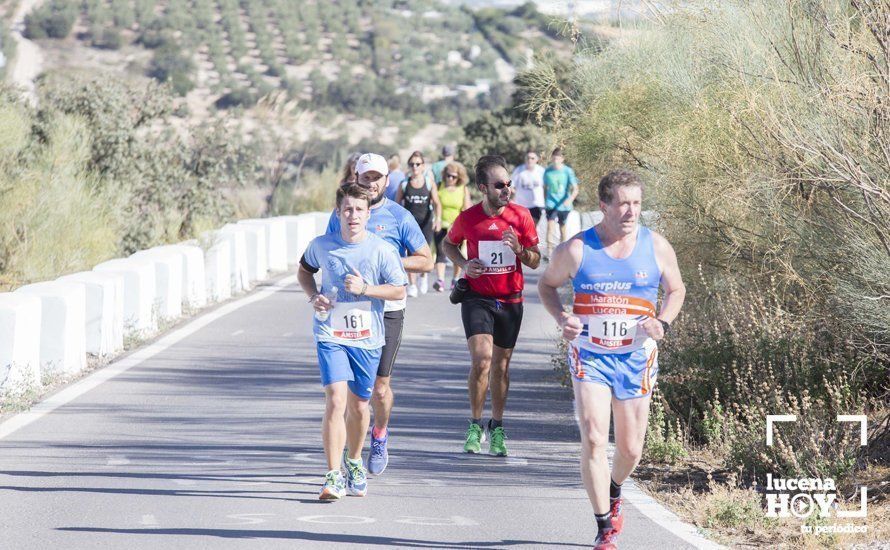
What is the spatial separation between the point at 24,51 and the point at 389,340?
73785mm

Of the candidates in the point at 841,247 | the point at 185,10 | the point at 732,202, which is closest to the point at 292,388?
the point at 732,202

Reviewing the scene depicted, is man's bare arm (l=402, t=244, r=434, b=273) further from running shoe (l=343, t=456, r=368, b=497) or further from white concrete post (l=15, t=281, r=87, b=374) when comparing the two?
white concrete post (l=15, t=281, r=87, b=374)

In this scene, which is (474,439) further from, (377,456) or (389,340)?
(389,340)

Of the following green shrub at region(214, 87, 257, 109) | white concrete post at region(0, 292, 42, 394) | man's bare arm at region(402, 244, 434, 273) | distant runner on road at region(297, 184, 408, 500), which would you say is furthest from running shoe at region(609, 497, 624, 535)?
green shrub at region(214, 87, 257, 109)

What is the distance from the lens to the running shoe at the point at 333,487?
26.6 feet

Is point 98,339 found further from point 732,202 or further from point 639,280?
point 639,280

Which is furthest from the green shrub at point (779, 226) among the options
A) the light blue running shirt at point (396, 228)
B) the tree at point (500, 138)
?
the tree at point (500, 138)

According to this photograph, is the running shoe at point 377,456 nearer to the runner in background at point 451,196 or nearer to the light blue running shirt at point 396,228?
the light blue running shirt at point 396,228

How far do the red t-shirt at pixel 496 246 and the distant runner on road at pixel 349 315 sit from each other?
52.7 inches

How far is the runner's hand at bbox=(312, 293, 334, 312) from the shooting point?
8.05 metres

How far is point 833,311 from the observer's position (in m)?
9.49

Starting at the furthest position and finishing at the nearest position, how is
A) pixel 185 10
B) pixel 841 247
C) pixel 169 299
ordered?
pixel 185 10 → pixel 169 299 → pixel 841 247

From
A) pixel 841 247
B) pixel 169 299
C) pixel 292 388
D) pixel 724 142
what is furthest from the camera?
pixel 169 299

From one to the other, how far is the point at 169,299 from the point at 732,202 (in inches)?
307
